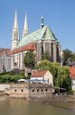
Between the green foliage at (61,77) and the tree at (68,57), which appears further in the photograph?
the tree at (68,57)

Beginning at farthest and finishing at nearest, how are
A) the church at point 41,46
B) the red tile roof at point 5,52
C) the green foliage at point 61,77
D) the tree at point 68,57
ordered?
the red tile roof at point 5,52
the tree at point 68,57
the church at point 41,46
the green foliage at point 61,77

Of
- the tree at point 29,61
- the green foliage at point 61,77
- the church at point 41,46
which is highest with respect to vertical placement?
the church at point 41,46

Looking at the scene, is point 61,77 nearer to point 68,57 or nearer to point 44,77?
point 44,77

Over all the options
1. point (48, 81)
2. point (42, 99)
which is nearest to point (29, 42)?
point (48, 81)

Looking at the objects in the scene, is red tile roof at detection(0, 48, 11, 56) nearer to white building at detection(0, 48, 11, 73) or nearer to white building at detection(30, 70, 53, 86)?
white building at detection(0, 48, 11, 73)

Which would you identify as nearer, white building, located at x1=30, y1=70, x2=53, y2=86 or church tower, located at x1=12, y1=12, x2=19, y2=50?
white building, located at x1=30, y1=70, x2=53, y2=86

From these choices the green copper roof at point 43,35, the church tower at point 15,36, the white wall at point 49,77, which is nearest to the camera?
the white wall at point 49,77

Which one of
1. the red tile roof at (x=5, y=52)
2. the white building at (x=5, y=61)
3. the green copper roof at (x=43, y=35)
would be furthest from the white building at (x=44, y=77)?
the red tile roof at (x=5, y=52)

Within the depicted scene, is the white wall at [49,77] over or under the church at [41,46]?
under

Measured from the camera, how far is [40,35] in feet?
404

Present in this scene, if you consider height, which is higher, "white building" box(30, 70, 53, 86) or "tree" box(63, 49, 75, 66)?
"tree" box(63, 49, 75, 66)

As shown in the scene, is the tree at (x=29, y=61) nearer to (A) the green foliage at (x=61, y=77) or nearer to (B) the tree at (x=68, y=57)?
(B) the tree at (x=68, y=57)

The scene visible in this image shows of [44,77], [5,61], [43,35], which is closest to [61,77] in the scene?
[44,77]

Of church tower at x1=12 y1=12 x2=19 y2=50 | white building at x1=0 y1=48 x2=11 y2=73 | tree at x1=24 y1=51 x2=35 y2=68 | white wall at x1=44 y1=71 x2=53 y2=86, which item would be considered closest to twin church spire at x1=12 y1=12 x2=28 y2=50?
church tower at x1=12 y1=12 x2=19 y2=50
